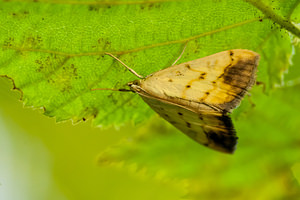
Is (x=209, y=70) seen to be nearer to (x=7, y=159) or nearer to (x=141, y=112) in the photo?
Result: (x=141, y=112)

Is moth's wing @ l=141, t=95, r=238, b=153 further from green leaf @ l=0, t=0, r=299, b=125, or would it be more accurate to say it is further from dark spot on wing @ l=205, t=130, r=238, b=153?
green leaf @ l=0, t=0, r=299, b=125

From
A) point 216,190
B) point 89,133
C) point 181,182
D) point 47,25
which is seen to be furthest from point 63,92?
point 89,133

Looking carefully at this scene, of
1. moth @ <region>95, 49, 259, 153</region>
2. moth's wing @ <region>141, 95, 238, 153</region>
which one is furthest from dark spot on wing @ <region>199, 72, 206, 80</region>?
moth's wing @ <region>141, 95, 238, 153</region>

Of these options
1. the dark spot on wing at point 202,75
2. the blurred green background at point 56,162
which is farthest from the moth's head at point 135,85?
the blurred green background at point 56,162

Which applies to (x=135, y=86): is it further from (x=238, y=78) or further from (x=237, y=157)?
(x=237, y=157)

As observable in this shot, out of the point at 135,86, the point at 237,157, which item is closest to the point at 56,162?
the point at 237,157

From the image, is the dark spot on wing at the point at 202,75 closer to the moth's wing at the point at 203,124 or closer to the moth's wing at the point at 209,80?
the moth's wing at the point at 209,80
